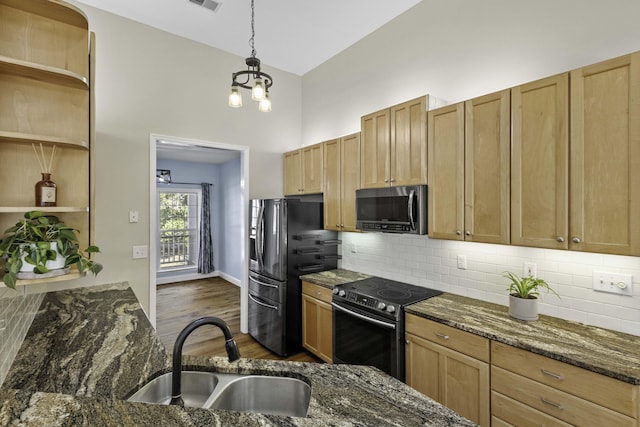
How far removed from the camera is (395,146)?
2516mm

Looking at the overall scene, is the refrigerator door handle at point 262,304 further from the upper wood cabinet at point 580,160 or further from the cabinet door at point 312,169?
the upper wood cabinet at point 580,160

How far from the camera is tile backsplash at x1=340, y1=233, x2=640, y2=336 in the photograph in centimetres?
171

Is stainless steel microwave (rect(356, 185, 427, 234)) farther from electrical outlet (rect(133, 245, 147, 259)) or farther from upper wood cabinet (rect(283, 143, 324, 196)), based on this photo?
electrical outlet (rect(133, 245, 147, 259))

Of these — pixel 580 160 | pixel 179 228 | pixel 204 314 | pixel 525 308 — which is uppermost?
pixel 580 160

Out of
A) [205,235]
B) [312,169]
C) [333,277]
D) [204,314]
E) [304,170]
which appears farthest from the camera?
[205,235]

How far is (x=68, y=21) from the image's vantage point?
5.22 feet

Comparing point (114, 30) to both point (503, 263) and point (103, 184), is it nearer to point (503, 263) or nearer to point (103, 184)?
point (103, 184)

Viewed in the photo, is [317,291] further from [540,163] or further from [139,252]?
[540,163]

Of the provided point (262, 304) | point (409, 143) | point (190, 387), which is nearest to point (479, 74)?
point (409, 143)

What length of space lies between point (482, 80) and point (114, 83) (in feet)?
10.7

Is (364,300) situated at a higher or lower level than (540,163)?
lower

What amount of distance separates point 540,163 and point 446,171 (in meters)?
0.57

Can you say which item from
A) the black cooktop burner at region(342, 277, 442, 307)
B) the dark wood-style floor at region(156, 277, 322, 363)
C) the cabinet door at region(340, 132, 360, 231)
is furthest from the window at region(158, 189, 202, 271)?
the black cooktop burner at region(342, 277, 442, 307)

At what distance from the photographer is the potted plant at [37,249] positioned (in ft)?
3.76
